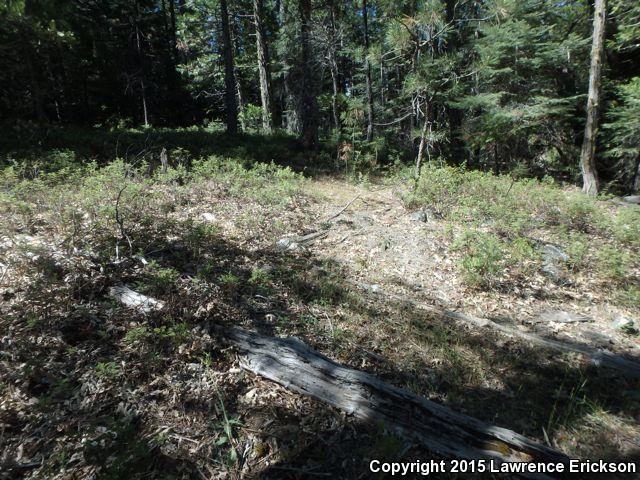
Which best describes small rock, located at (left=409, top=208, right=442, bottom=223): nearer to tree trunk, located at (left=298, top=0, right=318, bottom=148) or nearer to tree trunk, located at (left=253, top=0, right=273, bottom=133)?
tree trunk, located at (left=298, top=0, right=318, bottom=148)

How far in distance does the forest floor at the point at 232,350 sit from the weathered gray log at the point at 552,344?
0.12 metres

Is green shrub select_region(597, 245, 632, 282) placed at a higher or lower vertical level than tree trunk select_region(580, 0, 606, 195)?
lower

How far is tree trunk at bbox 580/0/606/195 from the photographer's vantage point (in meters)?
10.5

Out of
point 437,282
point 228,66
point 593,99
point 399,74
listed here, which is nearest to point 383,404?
point 437,282

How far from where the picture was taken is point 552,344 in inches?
181

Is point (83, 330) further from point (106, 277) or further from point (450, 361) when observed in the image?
point (450, 361)

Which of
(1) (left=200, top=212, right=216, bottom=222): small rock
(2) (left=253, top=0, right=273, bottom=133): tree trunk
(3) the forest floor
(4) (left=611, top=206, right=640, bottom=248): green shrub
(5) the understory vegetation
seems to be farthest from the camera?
(2) (left=253, top=0, right=273, bottom=133): tree trunk

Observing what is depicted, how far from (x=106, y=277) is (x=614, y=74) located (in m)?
18.3

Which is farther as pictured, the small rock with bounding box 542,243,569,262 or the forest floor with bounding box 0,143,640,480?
the small rock with bounding box 542,243,569,262

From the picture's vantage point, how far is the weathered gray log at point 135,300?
13.2ft

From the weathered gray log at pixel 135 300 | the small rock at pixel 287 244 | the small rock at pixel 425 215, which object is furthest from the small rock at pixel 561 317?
the weathered gray log at pixel 135 300

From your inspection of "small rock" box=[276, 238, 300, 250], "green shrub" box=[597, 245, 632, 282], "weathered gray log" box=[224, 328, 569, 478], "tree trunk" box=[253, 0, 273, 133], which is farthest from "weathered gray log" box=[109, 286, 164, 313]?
"tree trunk" box=[253, 0, 273, 133]

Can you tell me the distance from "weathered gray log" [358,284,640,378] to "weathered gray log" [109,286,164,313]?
3435 mm

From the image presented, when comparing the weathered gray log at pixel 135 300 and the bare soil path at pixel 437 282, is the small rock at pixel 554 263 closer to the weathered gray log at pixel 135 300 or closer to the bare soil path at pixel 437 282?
the bare soil path at pixel 437 282
